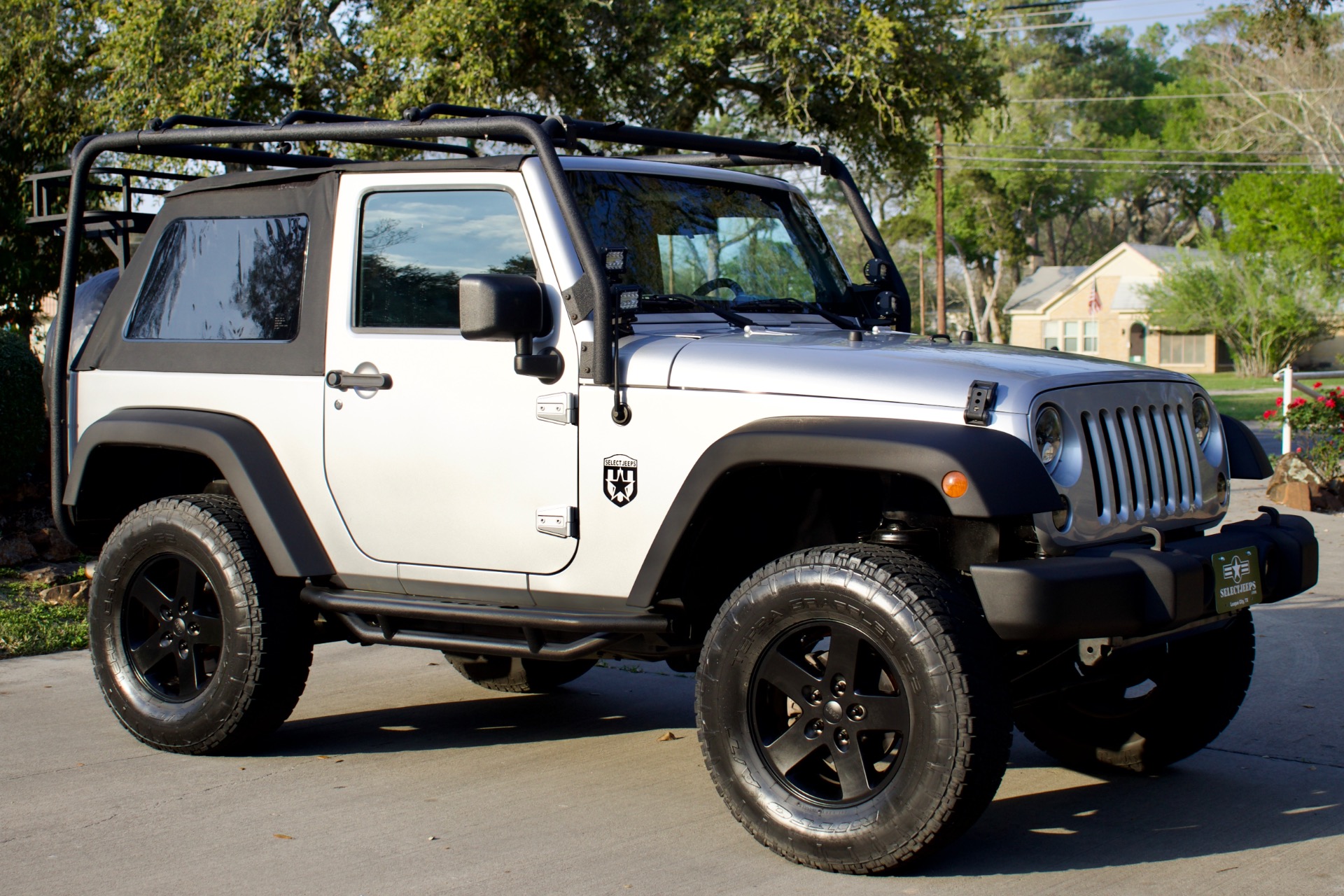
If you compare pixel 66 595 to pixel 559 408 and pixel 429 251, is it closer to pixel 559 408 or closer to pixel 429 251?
pixel 429 251

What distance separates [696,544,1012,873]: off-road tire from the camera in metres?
3.76

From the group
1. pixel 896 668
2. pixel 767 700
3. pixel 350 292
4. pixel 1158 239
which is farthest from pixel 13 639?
pixel 1158 239

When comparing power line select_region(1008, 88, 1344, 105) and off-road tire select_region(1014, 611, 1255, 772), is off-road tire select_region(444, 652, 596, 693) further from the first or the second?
power line select_region(1008, 88, 1344, 105)

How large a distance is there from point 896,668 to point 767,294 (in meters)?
1.84

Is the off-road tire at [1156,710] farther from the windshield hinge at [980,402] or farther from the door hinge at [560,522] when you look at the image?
the door hinge at [560,522]

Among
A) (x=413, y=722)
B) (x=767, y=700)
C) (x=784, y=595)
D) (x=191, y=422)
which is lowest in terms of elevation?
(x=413, y=722)

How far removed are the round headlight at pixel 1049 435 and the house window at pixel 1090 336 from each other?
2567 inches

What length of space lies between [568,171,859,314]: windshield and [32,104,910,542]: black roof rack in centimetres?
18

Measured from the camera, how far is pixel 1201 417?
185 inches

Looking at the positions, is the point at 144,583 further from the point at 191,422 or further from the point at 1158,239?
the point at 1158,239

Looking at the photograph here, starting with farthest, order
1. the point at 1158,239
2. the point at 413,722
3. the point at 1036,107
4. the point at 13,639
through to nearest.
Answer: the point at 1158,239
the point at 1036,107
the point at 13,639
the point at 413,722

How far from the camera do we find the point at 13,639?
732 cm

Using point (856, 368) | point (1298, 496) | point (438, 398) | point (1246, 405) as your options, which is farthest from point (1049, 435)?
point (1246, 405)

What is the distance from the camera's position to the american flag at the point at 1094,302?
65.9 m
